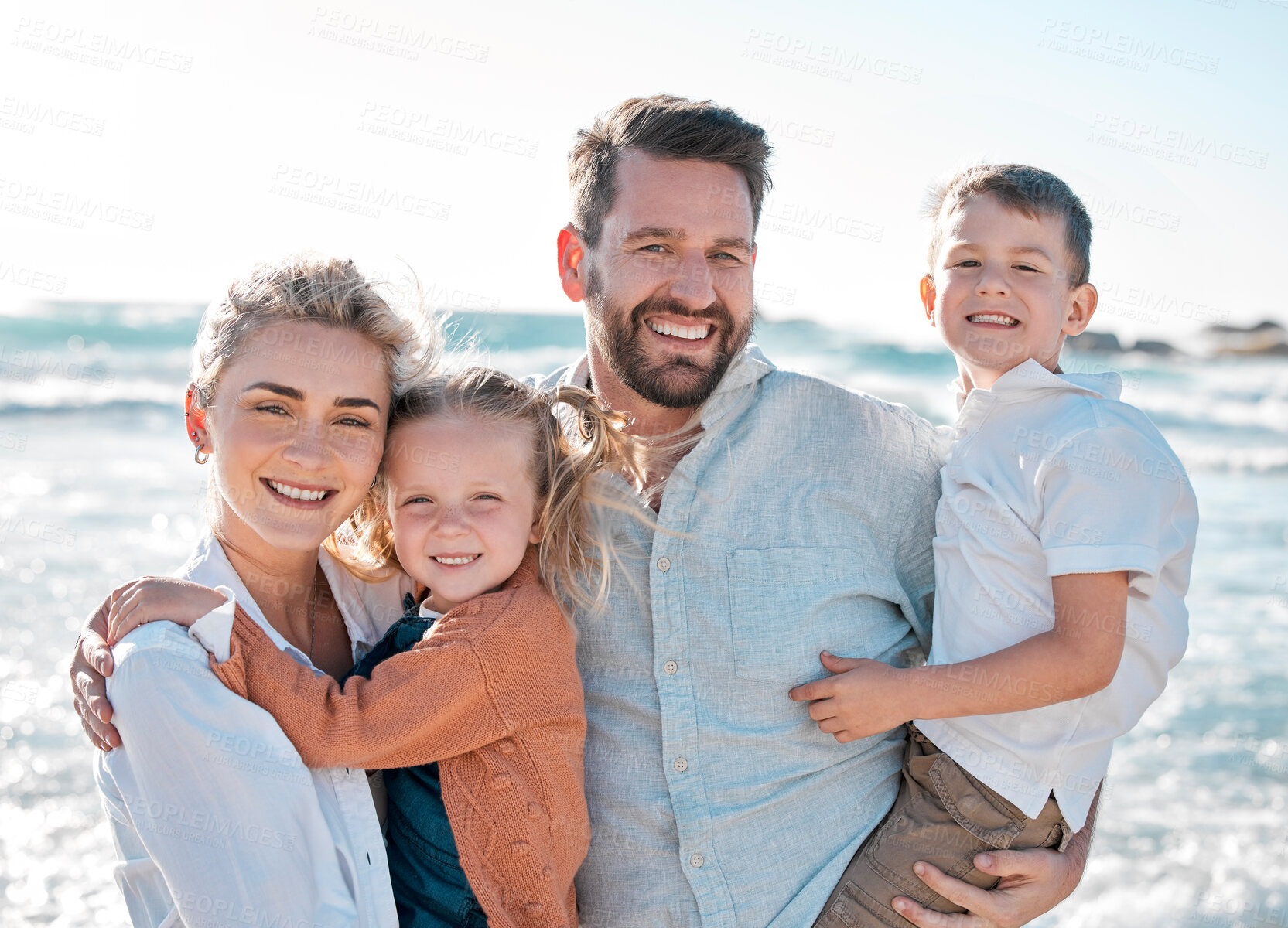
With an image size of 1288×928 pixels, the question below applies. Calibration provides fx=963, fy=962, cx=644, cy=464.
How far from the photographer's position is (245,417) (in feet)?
7.02

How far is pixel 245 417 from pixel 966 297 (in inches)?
72.1

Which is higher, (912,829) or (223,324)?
(223,324)

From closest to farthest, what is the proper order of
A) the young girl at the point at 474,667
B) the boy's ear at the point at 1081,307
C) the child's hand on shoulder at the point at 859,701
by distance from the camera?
the young girl at the point at 474,667, the child's hand on shoulder at the point at 859,701, the boy's ear at the point at 1081,307

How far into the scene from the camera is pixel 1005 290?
251cm

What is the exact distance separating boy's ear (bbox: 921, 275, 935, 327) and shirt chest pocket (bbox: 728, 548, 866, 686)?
813mm

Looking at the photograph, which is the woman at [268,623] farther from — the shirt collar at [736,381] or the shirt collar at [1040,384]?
the shirt collar at [1040,384]

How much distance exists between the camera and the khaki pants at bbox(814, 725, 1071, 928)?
7.79 feet

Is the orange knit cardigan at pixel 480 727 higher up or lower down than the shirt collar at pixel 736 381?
lower down

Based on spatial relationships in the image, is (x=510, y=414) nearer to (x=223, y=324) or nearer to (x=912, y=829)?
(x=223, y=324)

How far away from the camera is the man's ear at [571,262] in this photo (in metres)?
3.14

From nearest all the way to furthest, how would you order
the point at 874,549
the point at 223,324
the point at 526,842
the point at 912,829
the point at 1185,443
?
the point at 526,842
the point at 223,324
the point at 912,829
the point at 874,549
the point at 1185,443

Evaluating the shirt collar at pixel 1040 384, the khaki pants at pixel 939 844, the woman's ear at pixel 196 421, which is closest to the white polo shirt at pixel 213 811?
the woman's ear at pixel 196 421

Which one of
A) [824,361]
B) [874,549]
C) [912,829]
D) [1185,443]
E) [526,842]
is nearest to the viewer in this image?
[526,842]

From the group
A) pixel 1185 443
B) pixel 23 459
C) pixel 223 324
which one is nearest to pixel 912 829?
pixel 223 324
